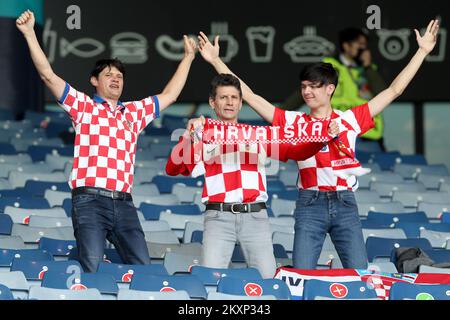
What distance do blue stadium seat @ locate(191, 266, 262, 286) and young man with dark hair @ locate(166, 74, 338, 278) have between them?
0.13 metres

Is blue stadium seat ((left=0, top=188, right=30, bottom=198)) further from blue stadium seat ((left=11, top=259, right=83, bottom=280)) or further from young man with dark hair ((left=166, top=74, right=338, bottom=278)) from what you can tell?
young man with dark hair ((left=166, top=74, right=338, bottom=278))

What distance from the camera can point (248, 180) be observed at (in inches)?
326

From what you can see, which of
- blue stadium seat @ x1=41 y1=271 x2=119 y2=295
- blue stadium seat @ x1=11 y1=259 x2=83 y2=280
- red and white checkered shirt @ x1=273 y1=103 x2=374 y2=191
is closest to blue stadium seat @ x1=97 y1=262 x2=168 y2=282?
blue stadium seat @ x1=11 y1=259 x2=83 y2=280

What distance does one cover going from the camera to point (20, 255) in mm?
8555

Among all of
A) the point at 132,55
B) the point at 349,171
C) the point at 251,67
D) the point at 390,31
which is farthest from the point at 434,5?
the point at 349,171

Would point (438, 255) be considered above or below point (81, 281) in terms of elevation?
below

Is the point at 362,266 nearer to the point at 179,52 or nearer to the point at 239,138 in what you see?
the point at 239,138

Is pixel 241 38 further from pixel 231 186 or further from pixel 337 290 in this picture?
pixel 337 290

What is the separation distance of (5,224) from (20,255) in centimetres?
113

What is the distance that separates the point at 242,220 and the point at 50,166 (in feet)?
14.8

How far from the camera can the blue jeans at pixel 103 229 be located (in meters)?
8.26

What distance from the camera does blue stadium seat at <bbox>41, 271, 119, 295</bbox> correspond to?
7.62m

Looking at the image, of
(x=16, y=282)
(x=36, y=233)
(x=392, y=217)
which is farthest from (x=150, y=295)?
(x=392, y=217)

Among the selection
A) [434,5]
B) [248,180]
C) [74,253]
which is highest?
[434,5]
